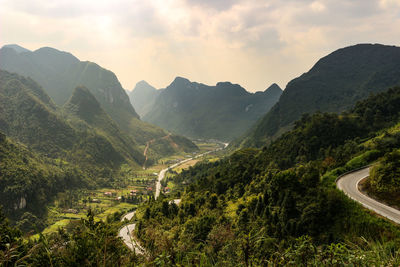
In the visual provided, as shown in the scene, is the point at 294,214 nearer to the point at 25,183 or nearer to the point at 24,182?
the point at 25,183

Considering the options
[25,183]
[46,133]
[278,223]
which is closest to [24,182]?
[25,183]

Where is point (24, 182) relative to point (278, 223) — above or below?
below

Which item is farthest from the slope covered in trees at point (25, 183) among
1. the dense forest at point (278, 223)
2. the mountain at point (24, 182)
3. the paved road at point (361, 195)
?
the paved road at point (361, 195)

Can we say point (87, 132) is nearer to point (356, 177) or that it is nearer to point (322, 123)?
point (322, 123)

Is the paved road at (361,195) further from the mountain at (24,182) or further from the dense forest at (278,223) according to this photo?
the mountain at (24,182)

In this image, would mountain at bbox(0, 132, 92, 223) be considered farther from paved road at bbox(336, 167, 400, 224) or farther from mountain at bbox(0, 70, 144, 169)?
paved road at bbox(336, 167, 400, 224)

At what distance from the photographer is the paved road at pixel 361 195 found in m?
17.9

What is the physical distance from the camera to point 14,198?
3479 inches

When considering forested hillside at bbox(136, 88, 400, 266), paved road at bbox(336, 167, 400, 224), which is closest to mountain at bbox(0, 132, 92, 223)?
forested hillside at bbox(136, 88, 400, 266)

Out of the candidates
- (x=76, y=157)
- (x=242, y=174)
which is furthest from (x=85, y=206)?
(x=242, y=174)

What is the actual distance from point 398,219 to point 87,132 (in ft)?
653

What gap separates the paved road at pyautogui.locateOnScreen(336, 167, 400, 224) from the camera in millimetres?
17903

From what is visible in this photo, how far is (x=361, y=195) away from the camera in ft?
70.2

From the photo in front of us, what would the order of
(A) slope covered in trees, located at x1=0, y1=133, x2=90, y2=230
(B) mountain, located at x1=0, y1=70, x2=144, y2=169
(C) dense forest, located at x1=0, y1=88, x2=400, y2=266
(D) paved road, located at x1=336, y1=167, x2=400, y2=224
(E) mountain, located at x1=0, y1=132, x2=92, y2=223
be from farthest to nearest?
(B) mountain, located at x1=0, y1=70, x2=144, y2=169 → (E) mountain, located at x1=0, y1=132, x2=92, y2=223 → (A) slope covered in trees, located at x1=0, y1=133, x2=90, y2=230 → (D) paved road, located at x1=336, y1=167, x2=400, y2=224 → (C) dense forest, located at x1=0, y1=88, x2=400, y2=266
